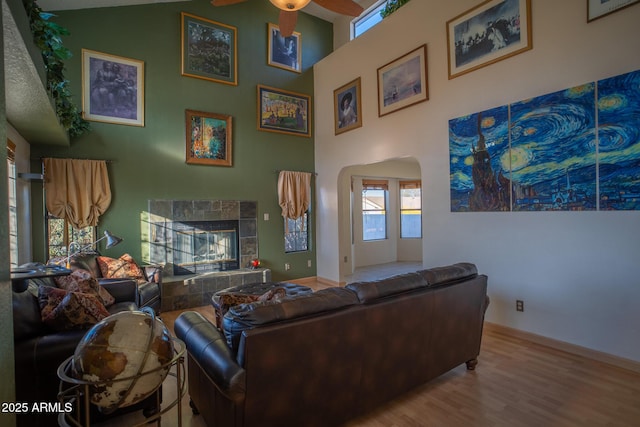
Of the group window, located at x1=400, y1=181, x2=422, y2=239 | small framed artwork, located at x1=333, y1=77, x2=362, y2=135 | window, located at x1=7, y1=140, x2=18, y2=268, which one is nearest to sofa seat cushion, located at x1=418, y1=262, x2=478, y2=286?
small framed artwork, located at x1=333, y1=77, x2=362, y2=135

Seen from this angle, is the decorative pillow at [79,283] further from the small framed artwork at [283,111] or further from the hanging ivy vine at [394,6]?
the hanging ivy vine at [394,6]

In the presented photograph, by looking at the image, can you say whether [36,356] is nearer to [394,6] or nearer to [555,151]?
[555,151]

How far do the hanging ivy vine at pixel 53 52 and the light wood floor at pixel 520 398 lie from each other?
8.75 ft

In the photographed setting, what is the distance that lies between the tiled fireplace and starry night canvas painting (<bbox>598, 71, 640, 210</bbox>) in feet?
14.7

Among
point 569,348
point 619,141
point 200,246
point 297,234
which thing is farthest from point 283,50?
point 569,348

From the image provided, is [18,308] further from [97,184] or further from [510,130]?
[510,130]

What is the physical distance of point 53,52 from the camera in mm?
2383

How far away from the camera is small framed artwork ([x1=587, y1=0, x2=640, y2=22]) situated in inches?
99.4

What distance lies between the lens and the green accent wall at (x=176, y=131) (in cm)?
430

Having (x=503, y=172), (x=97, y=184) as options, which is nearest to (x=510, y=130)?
(x=503, y=172)

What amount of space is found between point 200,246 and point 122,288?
176 cm

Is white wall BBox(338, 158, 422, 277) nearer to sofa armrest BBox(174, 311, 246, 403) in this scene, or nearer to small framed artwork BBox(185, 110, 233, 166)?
small framed artwork BBox(185, 110, 233, 166)

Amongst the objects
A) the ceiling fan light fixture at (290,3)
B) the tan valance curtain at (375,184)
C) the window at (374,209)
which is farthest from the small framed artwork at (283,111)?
the ceiling fan light fixture at (290,3)

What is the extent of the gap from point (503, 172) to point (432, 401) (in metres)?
2.44
